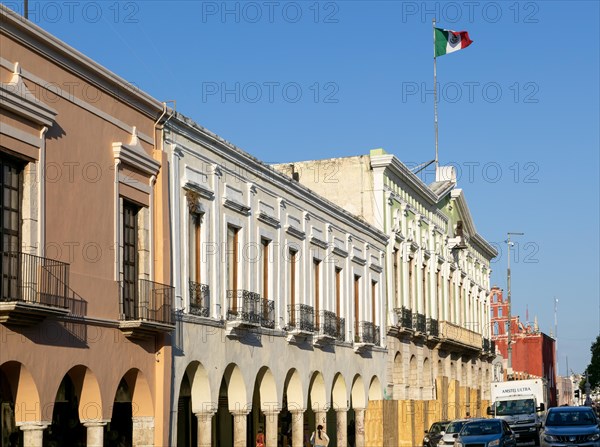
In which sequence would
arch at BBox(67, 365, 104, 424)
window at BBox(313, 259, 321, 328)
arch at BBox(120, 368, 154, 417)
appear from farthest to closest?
A: window at BBox(313, 259, 321, 328), arch at BBox(120, 368, 154, 417), arch at BBox(67, 365, 104, 424)

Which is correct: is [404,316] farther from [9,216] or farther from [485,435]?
[9,216]

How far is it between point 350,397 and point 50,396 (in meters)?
20.3

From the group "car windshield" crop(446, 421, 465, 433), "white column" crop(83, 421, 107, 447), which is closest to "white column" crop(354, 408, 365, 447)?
"car windshield" crop(446, 421, 465, 433)

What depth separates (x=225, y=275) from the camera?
87.0ft

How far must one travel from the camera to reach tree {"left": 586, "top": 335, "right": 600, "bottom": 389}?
94.0 metres

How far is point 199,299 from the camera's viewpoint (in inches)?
977

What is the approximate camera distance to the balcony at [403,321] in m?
41.6

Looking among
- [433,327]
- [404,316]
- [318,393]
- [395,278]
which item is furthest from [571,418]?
[433,327]

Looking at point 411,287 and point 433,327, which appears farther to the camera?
point 433,327

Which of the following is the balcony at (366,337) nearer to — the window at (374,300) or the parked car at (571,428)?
the window at (374,300)

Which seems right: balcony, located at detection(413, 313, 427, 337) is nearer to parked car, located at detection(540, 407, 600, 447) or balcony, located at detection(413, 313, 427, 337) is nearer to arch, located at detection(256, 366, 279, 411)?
parked car, located at detection(540, 407, 600, 447)

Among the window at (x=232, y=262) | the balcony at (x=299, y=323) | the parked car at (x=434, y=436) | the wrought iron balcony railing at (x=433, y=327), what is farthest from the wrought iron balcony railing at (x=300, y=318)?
the wrought iron balcony railing at (x=433, y=327)

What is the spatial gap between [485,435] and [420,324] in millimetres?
17255

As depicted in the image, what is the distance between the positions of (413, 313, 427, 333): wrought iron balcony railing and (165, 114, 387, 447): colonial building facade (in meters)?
4.65
